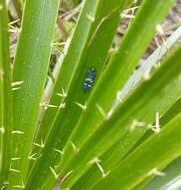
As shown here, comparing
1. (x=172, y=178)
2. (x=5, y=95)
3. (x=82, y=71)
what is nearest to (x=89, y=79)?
(x=82, y=71)

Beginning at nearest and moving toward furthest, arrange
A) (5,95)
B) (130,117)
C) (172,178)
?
(130,117) → (5,95) → (172,178)

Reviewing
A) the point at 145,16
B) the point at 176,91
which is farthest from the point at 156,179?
the point at 145,16

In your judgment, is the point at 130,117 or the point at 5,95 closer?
the point at 130,117

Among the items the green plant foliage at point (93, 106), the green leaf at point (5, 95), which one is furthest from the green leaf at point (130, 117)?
the green leaf at point (5, 95)

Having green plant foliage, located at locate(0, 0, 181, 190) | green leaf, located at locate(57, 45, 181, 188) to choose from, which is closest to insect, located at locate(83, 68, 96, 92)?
green plant foliage, located at locate(0, 0, 181, 190)

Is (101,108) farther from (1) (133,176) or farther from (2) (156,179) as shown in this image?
(2) (156,179)

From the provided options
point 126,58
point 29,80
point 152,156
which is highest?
point 29,80

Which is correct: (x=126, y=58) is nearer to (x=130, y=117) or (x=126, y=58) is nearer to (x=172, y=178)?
(x=130, y=117)
